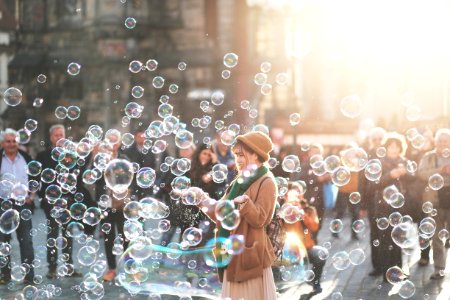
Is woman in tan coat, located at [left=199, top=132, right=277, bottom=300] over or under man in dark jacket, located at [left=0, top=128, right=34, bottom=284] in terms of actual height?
over

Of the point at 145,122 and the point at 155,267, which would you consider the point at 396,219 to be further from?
the point at 145,122

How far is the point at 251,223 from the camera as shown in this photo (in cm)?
511

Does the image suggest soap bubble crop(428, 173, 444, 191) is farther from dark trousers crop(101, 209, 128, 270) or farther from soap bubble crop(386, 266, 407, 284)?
dark trousers crop(101, 209, 128, 270)

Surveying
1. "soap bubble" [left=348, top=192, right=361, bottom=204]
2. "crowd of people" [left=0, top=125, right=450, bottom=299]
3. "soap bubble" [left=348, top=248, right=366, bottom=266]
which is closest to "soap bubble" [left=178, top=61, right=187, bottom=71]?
"crowd of people" [left=0, top=125, right=450, bottom=299]

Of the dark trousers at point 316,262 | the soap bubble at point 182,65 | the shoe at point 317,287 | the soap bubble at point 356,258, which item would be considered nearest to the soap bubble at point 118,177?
the dark trousers at point 316,262

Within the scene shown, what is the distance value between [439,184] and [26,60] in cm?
2099

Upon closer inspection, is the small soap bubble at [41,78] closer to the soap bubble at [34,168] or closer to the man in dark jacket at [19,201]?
the man in dark jacket at [19,201]

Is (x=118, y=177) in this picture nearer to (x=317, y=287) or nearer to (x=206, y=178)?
(x=206, y=178)

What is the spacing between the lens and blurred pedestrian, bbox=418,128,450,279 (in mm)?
8891

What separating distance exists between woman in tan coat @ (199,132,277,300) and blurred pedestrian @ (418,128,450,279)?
156 inches

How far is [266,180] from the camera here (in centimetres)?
518

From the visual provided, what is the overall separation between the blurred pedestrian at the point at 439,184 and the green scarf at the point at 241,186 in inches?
159

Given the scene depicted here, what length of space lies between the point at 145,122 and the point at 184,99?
1.42 m

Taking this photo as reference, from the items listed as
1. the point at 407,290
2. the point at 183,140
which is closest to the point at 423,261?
the point at 407,290
